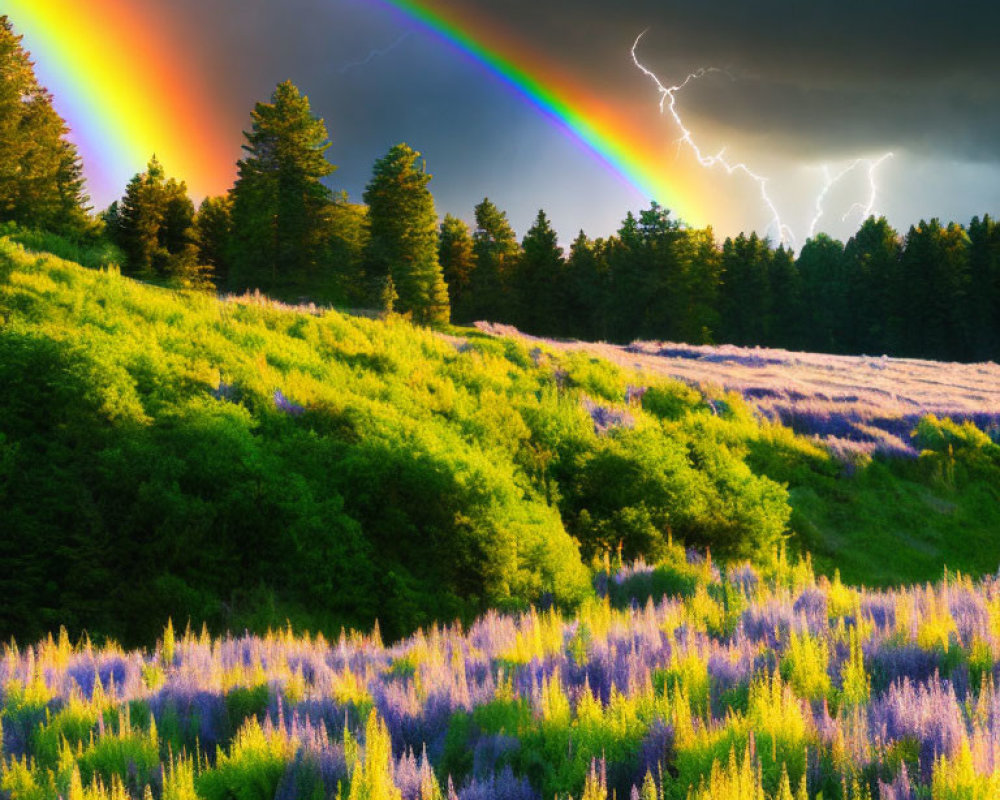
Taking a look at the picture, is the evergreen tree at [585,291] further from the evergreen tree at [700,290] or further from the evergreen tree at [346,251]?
the evergreen tree at [346,251]

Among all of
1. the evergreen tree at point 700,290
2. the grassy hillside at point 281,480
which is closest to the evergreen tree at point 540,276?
the evergreen tree at point 700,290

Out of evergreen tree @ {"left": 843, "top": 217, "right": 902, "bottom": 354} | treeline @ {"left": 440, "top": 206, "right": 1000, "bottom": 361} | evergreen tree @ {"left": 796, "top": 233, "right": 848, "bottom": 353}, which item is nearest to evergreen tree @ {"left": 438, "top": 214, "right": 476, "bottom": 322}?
treeline @ {"left": 440, "top": 206, "right": 1000, "bottom": 361}

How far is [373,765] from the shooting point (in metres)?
2.53

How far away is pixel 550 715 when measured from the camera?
3.09 meters

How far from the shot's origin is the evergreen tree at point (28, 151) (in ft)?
115

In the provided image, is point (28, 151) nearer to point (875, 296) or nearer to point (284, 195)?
point (284, 195)

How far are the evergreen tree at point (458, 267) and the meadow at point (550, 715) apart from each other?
206 feet

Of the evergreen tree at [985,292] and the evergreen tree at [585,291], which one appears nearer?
the evergreen tree at [985,292]

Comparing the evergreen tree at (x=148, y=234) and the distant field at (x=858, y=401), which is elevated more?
the evergreen tree at (x=148, y=234)

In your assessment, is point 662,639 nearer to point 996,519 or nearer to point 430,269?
point 996,519

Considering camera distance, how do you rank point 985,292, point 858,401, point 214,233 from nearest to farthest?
point 858,401
point 214,233
point 985,292

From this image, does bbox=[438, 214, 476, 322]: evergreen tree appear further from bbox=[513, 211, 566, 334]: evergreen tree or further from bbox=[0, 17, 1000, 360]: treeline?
bbox=[513, 211, 566, 334]: evergreen tree

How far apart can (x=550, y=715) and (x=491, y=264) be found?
64183mm

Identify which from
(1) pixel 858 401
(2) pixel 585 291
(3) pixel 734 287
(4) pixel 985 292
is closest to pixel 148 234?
(2) pixel 585 291
